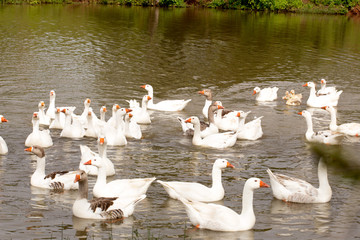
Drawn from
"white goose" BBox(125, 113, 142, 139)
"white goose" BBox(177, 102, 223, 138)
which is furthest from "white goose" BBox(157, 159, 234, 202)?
"white goose" BBox(177, 102, 223, 138)

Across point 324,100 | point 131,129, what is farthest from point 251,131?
point 324,100

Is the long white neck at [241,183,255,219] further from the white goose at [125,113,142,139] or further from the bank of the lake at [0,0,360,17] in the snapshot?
the bank of the lake at [0,0,360,17]

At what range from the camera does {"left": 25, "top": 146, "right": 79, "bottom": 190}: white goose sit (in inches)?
401

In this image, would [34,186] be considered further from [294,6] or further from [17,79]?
[294,6]

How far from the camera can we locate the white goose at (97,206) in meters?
8.98

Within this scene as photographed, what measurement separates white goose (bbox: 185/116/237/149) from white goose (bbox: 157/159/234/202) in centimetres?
350

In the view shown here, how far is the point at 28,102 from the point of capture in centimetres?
1748

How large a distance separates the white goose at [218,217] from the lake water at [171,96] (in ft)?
0.44

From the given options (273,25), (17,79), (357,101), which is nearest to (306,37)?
(273,25)

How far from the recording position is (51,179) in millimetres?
10234

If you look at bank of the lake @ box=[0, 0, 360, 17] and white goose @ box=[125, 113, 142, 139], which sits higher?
bank of the lake @ box=[0, 0, 360, 17]

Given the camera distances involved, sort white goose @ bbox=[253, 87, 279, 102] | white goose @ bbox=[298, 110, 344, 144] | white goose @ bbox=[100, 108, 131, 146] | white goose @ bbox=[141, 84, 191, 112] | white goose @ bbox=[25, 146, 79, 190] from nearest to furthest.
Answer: white goose @ bbox=[25, 146, 79, 190] → white goose @ bbox=[298, 110, 344, 144] → white goose @ bbox=[100, 108, 131, 146] → white goose @ bbox=[141, 84, 191, 112] → white goose @ bbox=[253, 87, 279, 102]

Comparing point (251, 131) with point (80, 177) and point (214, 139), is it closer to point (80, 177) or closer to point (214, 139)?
point (214, 139)

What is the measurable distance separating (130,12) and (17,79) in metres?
31.5
